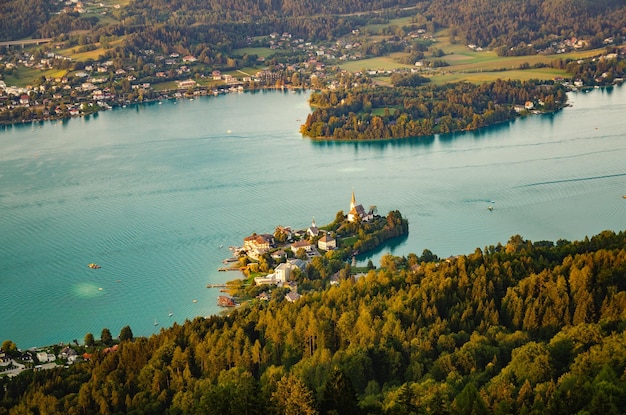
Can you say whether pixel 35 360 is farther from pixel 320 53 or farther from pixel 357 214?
pixel 320 53

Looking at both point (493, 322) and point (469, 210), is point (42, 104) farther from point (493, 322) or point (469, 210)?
point (493, 322)

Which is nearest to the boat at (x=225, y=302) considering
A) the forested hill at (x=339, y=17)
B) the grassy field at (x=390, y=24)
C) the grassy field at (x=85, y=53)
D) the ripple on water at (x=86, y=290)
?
the ripple on water at (x=86, y=290)

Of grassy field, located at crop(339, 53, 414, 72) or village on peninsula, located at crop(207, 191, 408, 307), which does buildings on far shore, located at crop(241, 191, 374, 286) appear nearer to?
village on peninsula, located at crop(207, 191, 408, 307)

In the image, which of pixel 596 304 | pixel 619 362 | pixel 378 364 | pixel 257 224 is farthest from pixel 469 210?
pixel 619 362

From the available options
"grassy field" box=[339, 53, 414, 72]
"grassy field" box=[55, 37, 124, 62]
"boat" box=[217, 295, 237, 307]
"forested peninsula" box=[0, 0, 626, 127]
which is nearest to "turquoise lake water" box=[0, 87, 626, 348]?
"boat" box=[217, 295, 237, 307]

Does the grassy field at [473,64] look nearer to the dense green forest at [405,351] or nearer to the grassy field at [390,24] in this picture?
the grassy field at [390,24]

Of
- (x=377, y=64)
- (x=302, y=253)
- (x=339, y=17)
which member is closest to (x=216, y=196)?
(x=302, y=253)

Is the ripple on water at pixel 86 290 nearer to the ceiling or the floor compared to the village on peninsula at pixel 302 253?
nearer to the floor
